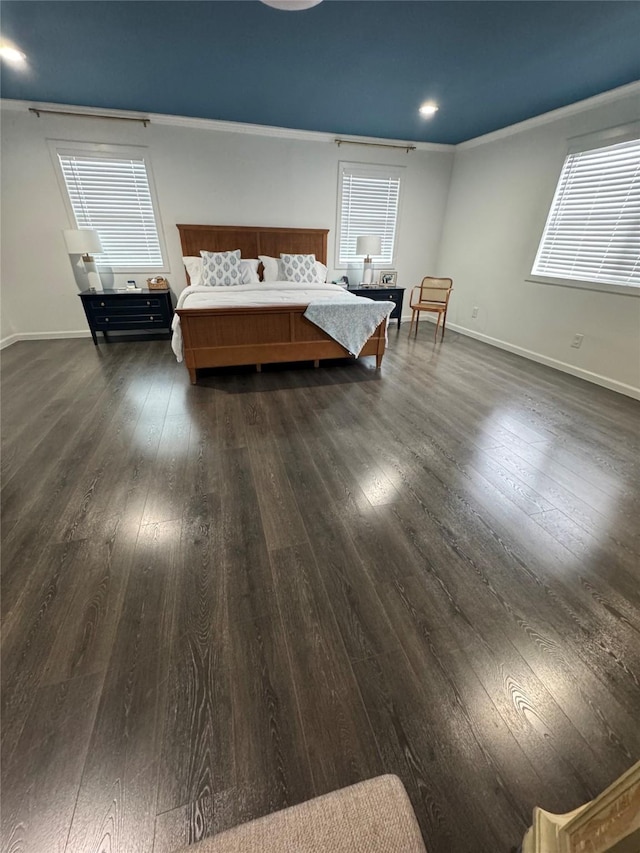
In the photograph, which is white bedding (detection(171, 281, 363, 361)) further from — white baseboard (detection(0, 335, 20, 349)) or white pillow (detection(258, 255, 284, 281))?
white baseboard (detection(0, 335, 20, 349))

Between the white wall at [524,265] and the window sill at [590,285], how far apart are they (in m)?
0.04

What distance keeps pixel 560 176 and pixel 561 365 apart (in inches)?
79.3

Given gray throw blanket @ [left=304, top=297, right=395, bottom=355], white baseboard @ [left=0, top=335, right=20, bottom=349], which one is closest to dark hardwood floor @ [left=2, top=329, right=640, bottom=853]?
gray throw blanket @ [left=304, top=297, right=395, bottom=355]

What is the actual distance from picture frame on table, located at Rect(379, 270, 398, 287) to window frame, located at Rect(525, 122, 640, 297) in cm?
204

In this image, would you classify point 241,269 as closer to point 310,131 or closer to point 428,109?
point 310,131

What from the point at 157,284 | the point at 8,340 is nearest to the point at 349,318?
the point at 157,284

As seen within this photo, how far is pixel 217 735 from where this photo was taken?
979 mm

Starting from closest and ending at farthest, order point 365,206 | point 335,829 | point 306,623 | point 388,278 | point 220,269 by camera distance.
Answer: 1. point 335,829
2. point 306,623
3. point 220,269
4. point 365,206
5. point 388,278

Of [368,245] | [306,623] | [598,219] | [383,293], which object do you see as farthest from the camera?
[383,293]

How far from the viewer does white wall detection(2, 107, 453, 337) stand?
398 cm

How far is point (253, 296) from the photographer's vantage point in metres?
3.67

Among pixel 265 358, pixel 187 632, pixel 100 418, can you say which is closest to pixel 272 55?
pixel 265 358

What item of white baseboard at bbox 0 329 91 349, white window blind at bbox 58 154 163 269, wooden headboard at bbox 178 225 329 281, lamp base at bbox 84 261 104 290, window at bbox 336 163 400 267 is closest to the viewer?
white window blind at bbox 58 154 163 269

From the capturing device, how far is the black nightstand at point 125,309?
4289mm
